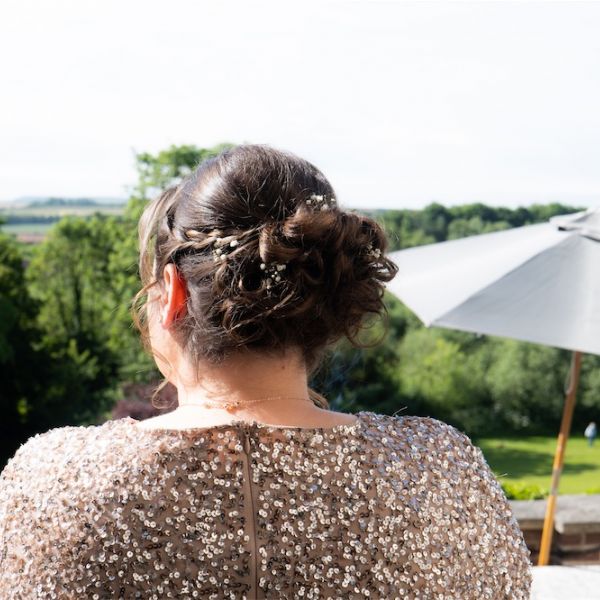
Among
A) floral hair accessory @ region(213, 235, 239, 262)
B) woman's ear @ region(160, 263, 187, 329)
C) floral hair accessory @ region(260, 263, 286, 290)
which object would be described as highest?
floral hair accessory @ region(213, 235, 239, 262)

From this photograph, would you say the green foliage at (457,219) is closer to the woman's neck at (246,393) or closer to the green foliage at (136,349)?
the green foliage at (136,349)

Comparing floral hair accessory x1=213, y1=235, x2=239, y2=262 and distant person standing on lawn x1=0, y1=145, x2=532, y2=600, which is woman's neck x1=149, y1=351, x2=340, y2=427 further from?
floral hair accessory x1=213, y1=235, x2=239, y2=262

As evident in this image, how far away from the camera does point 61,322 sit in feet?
94.4

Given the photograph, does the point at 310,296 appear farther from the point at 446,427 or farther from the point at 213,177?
the point at 446,427

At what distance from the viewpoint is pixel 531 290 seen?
158 inches

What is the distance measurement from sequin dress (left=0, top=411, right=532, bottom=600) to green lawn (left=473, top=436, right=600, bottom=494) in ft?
86.8

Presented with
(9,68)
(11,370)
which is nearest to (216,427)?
(11,370)

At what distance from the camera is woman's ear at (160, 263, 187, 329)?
133cm

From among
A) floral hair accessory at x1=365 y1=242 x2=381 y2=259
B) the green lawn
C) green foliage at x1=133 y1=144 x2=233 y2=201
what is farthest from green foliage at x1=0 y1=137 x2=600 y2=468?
floral hair accessory at x1=365 y1=242 x2=381 y2=259

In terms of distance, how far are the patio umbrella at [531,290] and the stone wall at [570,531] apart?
0.40 feet

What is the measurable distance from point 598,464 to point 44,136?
3475 centimetres

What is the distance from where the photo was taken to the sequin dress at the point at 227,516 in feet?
3.95

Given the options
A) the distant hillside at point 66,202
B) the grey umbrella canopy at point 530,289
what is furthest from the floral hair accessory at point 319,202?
the distant hillside at point 66,202

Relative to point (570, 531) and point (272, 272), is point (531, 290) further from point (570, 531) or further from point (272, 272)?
point (272, 272)
